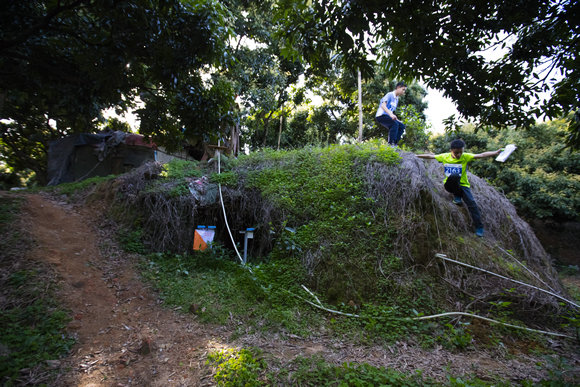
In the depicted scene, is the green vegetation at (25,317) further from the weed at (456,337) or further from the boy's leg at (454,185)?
the boy's leg at (454,185)

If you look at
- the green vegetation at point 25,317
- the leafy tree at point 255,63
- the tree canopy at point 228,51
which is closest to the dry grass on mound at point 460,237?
the tree canopy at point 228,51

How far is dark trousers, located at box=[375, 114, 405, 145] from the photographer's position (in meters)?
5.73

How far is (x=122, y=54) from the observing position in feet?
9.39

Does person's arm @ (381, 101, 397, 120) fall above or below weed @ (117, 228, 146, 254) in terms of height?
above

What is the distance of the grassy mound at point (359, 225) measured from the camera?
11.5 ft

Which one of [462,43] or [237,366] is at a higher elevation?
[462,43]

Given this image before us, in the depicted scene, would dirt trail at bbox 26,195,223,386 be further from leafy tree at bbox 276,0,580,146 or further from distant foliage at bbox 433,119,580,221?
distant foliage at bbox 433,119,580,221

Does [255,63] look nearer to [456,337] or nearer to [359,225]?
[359,225]

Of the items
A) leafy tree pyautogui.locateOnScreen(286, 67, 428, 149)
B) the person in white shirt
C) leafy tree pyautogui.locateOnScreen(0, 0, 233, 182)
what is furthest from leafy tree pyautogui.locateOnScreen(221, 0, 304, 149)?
leafy tree pyautogui.locateOnScreen(0, 0, 233, 182)

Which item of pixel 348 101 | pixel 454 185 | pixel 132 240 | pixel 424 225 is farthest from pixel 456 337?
pixel 348 101

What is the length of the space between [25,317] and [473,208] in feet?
20.5

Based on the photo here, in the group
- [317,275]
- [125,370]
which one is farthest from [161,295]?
[317,275]

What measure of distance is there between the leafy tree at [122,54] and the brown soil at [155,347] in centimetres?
235

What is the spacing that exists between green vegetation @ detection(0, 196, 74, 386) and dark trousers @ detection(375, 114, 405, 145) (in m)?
6.21
